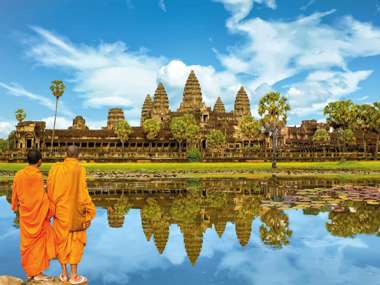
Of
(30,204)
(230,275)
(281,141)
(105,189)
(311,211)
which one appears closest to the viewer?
(30,204)

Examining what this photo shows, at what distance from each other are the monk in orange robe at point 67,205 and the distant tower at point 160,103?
327 feet

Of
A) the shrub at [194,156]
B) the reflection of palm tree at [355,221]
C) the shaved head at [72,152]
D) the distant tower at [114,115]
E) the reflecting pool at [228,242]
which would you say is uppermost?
the distant tower at [114,115]

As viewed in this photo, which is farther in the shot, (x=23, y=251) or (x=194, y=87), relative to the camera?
(x=194, y=87)

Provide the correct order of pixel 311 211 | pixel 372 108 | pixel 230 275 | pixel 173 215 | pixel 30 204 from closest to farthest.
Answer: pixel 30 204, pixel 230 275, pixel 173 215, pixel 311 211, pixel 372 108

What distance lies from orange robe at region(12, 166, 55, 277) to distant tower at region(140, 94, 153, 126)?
358ft

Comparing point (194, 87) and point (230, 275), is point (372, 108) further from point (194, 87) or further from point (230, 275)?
point (230, 275)

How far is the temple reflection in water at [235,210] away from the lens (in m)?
11.0

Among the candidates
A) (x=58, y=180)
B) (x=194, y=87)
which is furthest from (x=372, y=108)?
(x=58, y=180)

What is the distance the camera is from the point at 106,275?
25.4 feet

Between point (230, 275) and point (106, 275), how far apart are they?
7.81 ft

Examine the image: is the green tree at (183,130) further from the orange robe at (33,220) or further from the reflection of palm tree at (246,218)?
the orange robe at (33,220)

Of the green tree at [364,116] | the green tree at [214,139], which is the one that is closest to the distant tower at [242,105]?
the green tree at [214,139]

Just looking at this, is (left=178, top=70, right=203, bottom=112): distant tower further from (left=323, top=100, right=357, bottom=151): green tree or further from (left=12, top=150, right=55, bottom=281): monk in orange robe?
(left=12, top=150, right=55, bottom=281): monk in orange robe

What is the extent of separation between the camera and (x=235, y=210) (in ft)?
48.8
